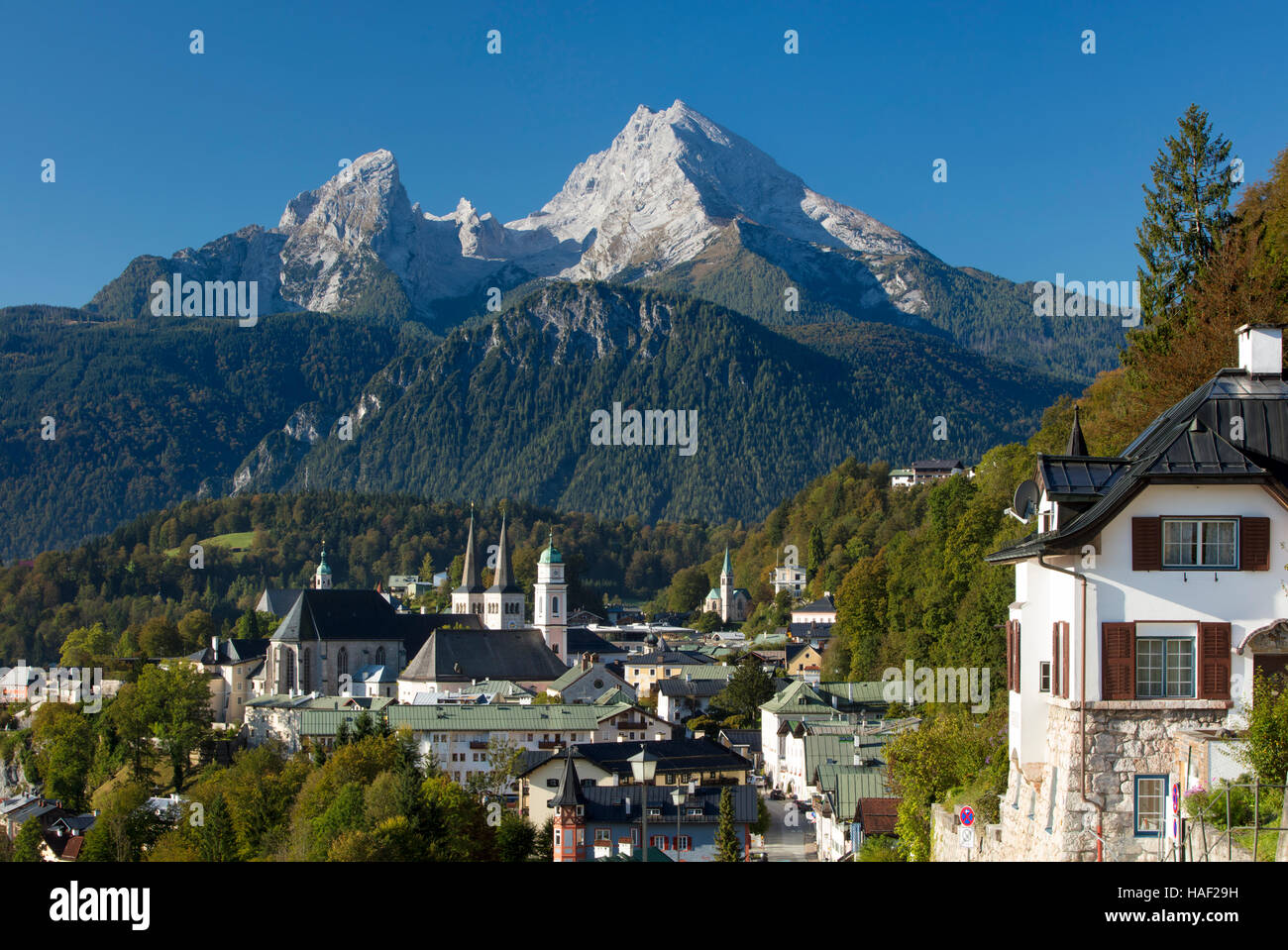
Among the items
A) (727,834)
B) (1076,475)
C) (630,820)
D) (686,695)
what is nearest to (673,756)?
(630,820)

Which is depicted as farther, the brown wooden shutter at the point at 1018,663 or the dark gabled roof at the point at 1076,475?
the brown wooden shutter at the point at 1018,663

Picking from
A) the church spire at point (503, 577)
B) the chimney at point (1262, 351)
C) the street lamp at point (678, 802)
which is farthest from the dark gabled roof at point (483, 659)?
the chimney at point (1262, 351)

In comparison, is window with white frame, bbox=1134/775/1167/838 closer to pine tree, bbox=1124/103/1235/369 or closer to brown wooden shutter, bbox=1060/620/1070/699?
brown wooden shutter, bbox=1060/620/1070/699
